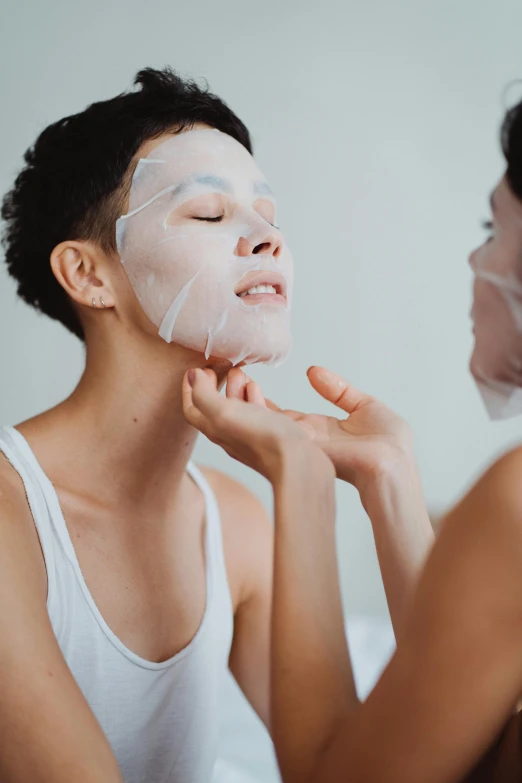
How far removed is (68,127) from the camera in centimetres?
126

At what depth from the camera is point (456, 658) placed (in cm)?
69

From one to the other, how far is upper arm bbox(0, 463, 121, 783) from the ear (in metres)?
0.42

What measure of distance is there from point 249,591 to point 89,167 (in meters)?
0.74

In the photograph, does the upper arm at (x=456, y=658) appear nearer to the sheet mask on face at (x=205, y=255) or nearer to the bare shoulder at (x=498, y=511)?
the bare shoulder at (x=498, y=511)

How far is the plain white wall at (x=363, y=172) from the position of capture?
6.52 ft

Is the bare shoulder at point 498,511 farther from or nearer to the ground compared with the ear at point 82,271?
farther from the ground

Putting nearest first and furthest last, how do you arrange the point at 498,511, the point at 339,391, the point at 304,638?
the point at 498,511, the point at 304,638, the point at 339,391

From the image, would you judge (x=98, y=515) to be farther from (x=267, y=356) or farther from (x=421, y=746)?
(x=421, y=746)

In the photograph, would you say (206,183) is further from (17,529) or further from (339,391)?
(17,529)

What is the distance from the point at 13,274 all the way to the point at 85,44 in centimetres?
86

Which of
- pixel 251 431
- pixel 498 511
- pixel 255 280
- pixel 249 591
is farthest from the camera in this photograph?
pixel 249 591

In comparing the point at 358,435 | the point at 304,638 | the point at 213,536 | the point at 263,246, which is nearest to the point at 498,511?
the point at 304,638

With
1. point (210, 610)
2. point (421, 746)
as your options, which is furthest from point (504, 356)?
point (210, 610)

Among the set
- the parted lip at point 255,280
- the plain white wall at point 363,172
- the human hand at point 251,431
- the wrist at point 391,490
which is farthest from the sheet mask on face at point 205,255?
the plain white wall at point 363,172
